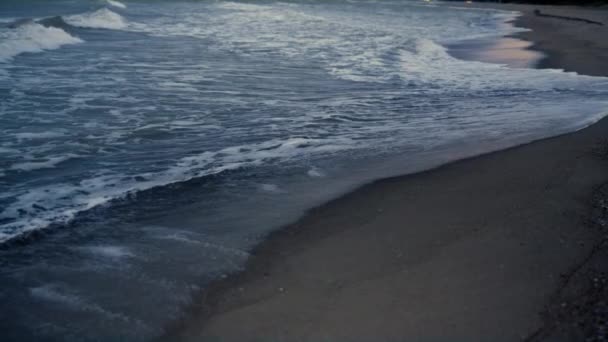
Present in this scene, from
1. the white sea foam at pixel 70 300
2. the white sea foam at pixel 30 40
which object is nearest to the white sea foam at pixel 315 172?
the white sea foam at pixel 70 300

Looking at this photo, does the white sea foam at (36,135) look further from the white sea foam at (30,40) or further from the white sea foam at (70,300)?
the white sea foam at (30,40)

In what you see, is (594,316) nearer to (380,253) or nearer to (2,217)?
(380,253)

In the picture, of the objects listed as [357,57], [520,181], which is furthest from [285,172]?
[357,57]

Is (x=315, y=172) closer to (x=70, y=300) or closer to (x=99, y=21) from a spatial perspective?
(x=70, y=300)

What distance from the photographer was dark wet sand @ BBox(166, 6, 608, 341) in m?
3.73

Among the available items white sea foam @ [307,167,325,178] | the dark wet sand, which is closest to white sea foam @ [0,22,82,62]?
white sea foam @ [307,167,325,178]

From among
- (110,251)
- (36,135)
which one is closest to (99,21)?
(36,135)

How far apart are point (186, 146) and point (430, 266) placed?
4386mm

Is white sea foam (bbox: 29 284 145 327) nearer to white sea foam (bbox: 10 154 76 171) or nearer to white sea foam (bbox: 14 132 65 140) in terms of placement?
white sea foam (bbox: 10 154 76 171)

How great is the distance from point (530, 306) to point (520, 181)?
2769 millimetres

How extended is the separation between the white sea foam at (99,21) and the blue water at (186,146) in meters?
8.72

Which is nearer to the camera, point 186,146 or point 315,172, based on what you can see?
point 315,172

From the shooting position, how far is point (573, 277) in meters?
4.14

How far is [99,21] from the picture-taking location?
91.2 feet
